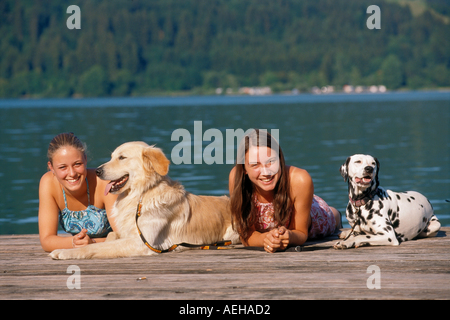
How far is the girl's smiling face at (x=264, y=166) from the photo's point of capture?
6.08 meters

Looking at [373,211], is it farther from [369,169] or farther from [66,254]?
[66,254]

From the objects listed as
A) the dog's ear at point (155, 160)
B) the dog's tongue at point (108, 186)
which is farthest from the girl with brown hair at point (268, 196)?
the dog's tongue at point (108, 186)

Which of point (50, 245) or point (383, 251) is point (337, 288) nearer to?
Result: point (383, 251)

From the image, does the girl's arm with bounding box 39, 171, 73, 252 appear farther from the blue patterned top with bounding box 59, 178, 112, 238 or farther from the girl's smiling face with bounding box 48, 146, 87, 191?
the girl's smiling face with bounding box 48, 146, 87, 191

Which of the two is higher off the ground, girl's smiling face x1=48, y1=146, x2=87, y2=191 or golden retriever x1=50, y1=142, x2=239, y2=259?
girl's smiling face x1=48, y1=146, x2=87, y2=191

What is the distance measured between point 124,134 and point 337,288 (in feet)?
123

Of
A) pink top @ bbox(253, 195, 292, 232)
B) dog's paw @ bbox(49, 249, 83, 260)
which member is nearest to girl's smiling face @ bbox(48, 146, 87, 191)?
dog's paw @ bbox(49, 249, 83, 260)

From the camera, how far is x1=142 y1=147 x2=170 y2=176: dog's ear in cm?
620

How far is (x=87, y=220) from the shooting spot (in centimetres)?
684

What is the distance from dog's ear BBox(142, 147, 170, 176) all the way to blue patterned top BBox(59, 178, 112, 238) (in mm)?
919

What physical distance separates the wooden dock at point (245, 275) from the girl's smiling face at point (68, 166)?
0.88 metres

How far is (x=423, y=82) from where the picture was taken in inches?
6772

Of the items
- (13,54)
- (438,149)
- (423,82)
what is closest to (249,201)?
(438,149)

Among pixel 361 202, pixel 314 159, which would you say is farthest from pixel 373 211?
pixel 314 159
